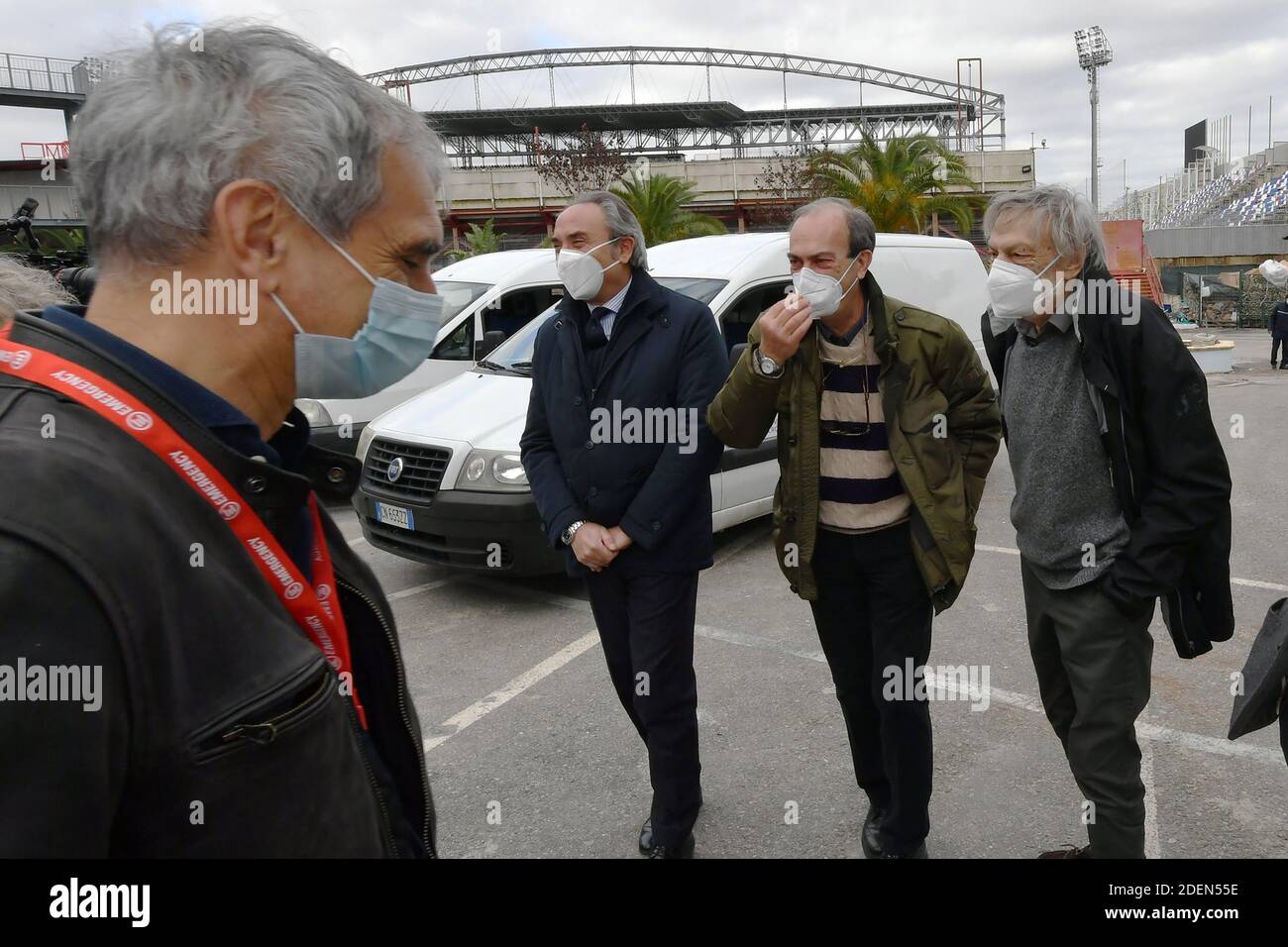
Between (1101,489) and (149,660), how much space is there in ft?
8.72

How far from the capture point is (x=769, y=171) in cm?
3797

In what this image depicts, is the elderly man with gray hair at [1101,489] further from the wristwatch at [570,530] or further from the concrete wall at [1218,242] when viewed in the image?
the concrete wall at [1218,242]

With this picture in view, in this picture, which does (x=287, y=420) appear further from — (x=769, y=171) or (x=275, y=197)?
(x=769, y=171)

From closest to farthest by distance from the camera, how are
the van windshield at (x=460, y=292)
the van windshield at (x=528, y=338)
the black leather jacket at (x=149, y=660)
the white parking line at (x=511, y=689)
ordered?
the black leather jacket at (x=149, y=660)
the white parking line at (x=511, y=689)
the van windshield at (x=528, y=338)
the van windshield at (x=460, y=292)

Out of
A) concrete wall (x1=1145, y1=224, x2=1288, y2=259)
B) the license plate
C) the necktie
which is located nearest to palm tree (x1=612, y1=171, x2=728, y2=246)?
the license plate

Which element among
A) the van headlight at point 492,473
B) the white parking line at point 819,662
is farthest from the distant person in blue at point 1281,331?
Answer: the van headlight at point 492,473

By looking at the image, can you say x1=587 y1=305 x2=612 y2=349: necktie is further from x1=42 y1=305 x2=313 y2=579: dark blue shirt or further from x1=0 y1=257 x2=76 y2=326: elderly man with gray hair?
x1=42 y1=305 x2=313 y2=579: dark blue shirt

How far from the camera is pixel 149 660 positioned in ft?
2.91

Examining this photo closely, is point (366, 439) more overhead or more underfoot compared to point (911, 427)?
more underfoot

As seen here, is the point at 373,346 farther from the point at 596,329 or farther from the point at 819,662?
the point at 819,662

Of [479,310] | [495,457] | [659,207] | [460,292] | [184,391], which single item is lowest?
[495,457]

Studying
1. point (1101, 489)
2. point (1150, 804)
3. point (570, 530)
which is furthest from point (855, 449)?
point (1150, 804)

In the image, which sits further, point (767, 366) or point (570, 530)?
point (570, 530)

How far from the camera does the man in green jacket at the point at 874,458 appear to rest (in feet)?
9.92
